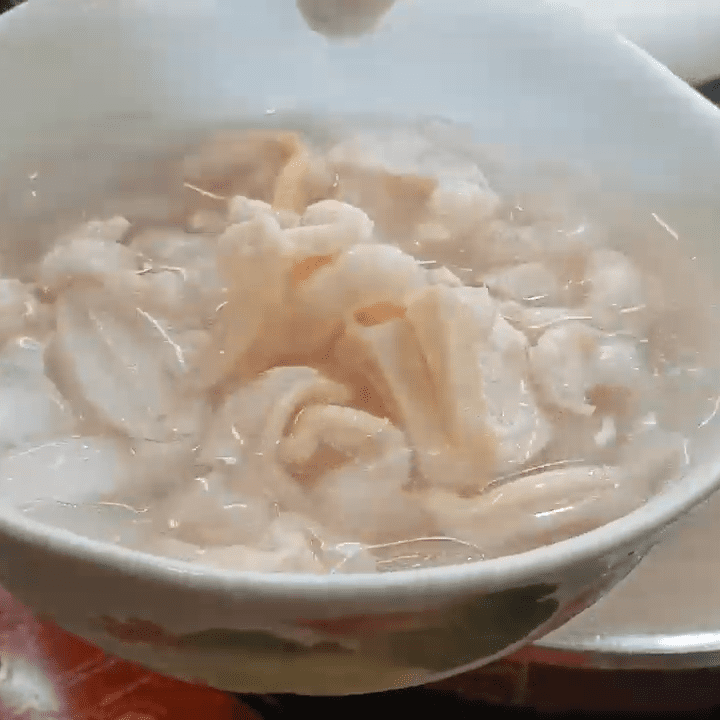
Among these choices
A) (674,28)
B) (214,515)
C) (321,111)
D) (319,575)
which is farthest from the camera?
(674,28)

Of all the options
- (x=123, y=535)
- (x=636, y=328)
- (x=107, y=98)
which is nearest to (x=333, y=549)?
(x=123, y=535)

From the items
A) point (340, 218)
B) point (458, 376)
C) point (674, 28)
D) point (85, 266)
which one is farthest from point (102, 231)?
point (674, 28)

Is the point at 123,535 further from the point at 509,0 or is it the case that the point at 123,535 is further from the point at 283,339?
the point at 509,0

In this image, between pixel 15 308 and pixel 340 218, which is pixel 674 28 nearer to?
pixel 340 218

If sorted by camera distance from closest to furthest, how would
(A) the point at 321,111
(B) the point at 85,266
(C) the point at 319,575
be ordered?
(C) the point at 319,575 → (B) the point at 85,266 → (A) the point at 321,111

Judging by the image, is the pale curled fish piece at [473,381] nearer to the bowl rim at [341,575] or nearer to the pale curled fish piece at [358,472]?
the pale curled fish piece at [358,472]

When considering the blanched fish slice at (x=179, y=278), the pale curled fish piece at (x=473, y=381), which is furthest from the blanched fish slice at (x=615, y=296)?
the blanched fish slice at (x=179, y=278)

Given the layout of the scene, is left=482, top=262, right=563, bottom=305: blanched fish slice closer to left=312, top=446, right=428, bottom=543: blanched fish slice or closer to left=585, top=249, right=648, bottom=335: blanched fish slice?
left=585, top=249, right=648, bottom=335: blanched fish slice
